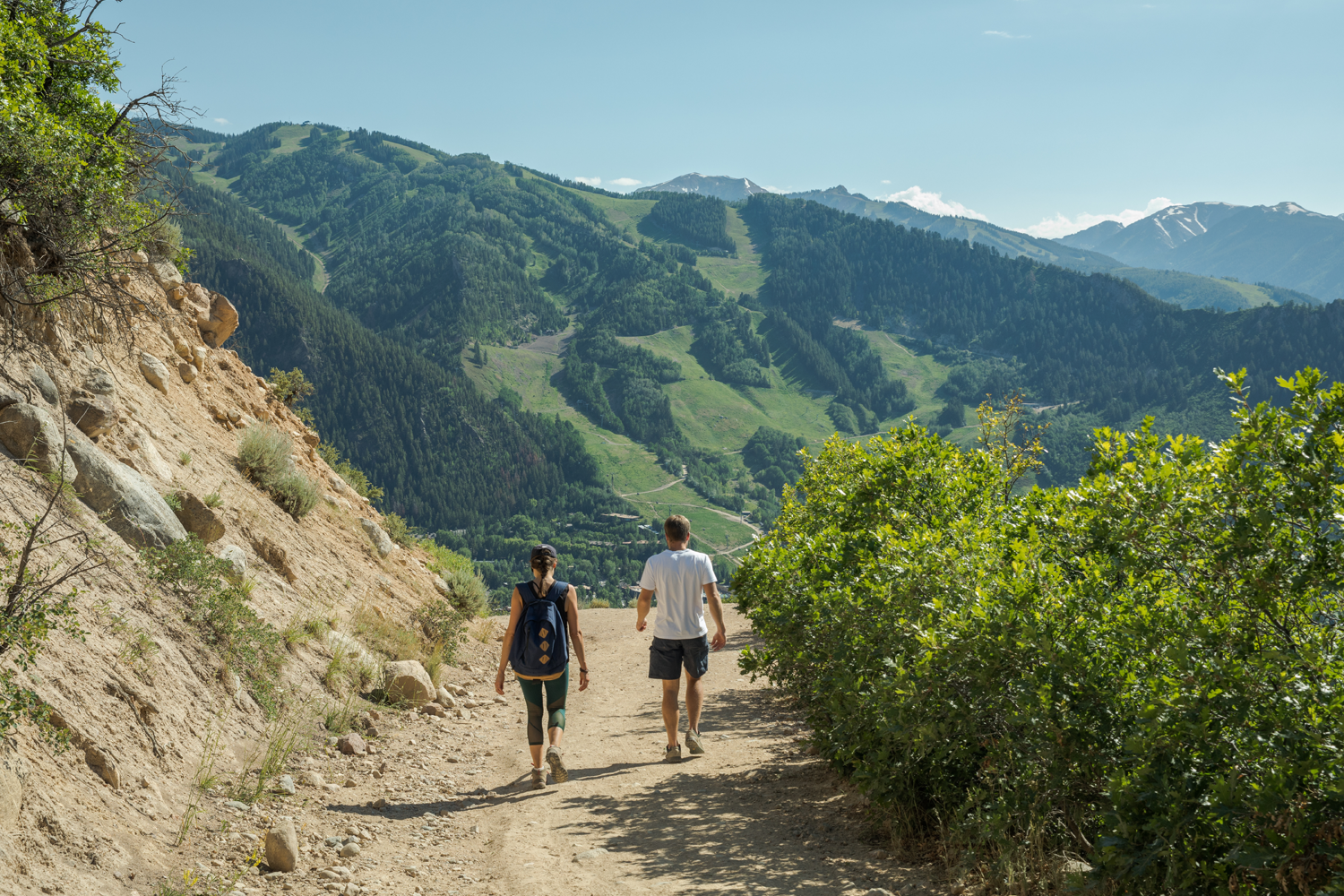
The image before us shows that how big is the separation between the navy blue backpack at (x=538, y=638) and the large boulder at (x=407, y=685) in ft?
10.8

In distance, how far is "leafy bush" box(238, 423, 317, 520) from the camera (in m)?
12.9

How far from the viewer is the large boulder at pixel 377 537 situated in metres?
15.4

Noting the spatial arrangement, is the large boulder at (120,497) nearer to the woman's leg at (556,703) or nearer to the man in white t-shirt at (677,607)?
the woman's leg at (556,703)

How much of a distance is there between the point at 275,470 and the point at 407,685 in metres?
5.26

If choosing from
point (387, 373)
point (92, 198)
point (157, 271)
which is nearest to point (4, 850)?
point (92, 198)

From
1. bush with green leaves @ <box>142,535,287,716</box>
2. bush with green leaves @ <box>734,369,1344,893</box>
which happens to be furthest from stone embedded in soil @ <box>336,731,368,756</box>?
bush with green leaves @ <box>734,369,1344,893</box>

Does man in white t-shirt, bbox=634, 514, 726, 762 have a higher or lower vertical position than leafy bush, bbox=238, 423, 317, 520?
lower

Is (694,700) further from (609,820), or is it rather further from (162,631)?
(162,631)

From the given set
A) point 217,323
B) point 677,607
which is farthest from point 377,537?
point 677,607

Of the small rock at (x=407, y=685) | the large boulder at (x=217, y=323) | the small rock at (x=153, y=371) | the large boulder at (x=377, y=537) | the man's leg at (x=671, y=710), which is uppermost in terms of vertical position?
the large boulder at (x=217, y=323)

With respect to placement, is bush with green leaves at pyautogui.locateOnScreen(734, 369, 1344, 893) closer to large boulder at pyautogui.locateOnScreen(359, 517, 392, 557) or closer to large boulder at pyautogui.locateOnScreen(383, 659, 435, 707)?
large boulder at pyautogui.locateOnScreen(383, 659, 435, 707)

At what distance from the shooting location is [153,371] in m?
12.4

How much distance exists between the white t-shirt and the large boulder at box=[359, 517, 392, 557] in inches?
361

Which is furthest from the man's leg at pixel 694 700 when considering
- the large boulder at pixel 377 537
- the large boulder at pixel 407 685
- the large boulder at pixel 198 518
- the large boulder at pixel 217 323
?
the large boulder at pixel 217 323
